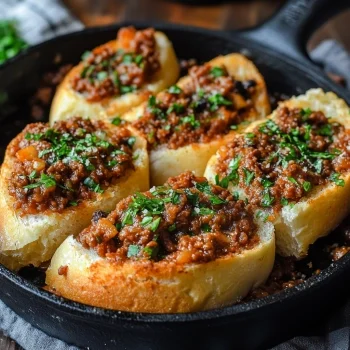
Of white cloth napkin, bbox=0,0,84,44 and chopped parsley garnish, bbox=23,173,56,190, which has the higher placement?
chopped parsley garnish, bbox=23,173,56,190

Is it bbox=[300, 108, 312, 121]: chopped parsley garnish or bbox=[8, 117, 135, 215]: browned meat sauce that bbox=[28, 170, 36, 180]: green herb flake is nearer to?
bbox=[8, 117, 135, 215]: browned meat sauce

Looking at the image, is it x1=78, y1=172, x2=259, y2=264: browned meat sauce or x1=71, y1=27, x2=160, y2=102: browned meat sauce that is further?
x1=71, y1=27, x2=160, y2=102: browned meat sauce

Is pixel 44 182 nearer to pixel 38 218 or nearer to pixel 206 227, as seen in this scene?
pixel 38 218

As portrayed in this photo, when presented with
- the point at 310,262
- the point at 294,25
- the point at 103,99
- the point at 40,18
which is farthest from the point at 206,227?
the point at 40,18

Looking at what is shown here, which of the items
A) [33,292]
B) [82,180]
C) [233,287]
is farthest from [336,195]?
[33,292]

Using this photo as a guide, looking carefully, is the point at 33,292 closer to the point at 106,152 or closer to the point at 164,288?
the point at 164,288

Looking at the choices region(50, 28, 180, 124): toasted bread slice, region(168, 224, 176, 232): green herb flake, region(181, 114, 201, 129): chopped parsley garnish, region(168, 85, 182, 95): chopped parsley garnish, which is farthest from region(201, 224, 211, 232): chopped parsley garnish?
region(50, 28, 180, 124): toasted bread slice

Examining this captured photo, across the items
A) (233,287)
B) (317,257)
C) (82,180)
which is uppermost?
(82,180)
